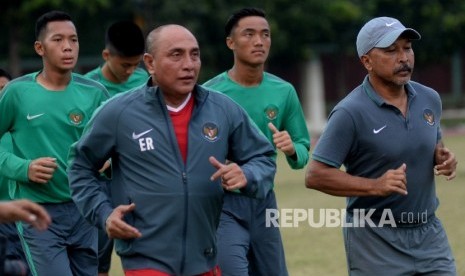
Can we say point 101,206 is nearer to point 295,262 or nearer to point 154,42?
point 154,42

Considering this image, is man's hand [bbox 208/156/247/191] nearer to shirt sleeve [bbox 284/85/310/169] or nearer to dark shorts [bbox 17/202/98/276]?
dark shorts [bbox 17/202/98/276]

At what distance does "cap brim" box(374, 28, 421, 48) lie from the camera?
28.1 ft

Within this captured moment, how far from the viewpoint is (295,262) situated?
50.4ft

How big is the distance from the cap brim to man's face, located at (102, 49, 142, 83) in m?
4.23

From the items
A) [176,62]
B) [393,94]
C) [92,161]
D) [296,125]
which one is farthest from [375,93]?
[296,125]

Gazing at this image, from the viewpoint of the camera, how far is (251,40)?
11.0 m

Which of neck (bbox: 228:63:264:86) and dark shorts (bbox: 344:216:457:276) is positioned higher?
neck (bbox: 228:63:264:86)

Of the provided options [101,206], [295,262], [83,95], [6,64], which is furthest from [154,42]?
[6,64]

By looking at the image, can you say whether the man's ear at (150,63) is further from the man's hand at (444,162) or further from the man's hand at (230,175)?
the man's hand at (444,162)

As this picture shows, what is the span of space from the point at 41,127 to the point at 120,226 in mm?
2678

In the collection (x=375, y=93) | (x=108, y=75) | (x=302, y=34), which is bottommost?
(x=375, y=93)

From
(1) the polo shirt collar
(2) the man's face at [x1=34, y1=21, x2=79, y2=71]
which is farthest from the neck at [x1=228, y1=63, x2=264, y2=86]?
(1) the polo shirt collar

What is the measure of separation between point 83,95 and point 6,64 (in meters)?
40.5

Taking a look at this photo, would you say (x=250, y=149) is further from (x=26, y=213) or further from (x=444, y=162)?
(x=26, y=213)
